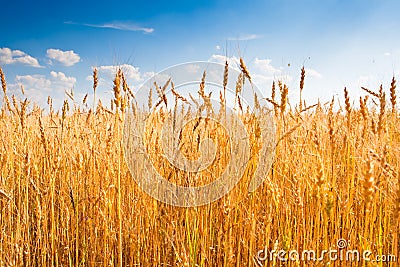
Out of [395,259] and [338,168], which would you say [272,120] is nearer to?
[338,168]

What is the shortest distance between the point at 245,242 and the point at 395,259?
0.56m

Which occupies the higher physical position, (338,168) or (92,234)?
(338,168)

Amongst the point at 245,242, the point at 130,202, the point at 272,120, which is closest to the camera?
the point at 245,242

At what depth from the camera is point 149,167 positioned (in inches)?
72.1

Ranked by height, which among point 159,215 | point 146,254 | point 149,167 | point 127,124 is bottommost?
point 146,254

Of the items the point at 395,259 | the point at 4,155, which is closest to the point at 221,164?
the point at 395,259

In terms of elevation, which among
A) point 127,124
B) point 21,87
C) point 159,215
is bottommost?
point 159,215

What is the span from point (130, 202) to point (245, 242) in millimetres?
690

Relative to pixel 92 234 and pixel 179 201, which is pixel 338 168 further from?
pixel 92 234

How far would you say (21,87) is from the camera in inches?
111

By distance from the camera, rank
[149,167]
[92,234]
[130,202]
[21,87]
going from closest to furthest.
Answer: [92,234] < [130,202] < [149,167] < [21,87]

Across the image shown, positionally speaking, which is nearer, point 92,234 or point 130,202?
point 92,234

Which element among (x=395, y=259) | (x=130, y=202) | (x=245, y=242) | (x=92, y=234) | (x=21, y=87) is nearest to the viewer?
(x=395, y=259)

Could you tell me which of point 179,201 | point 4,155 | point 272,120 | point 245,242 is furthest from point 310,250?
point 4,155
